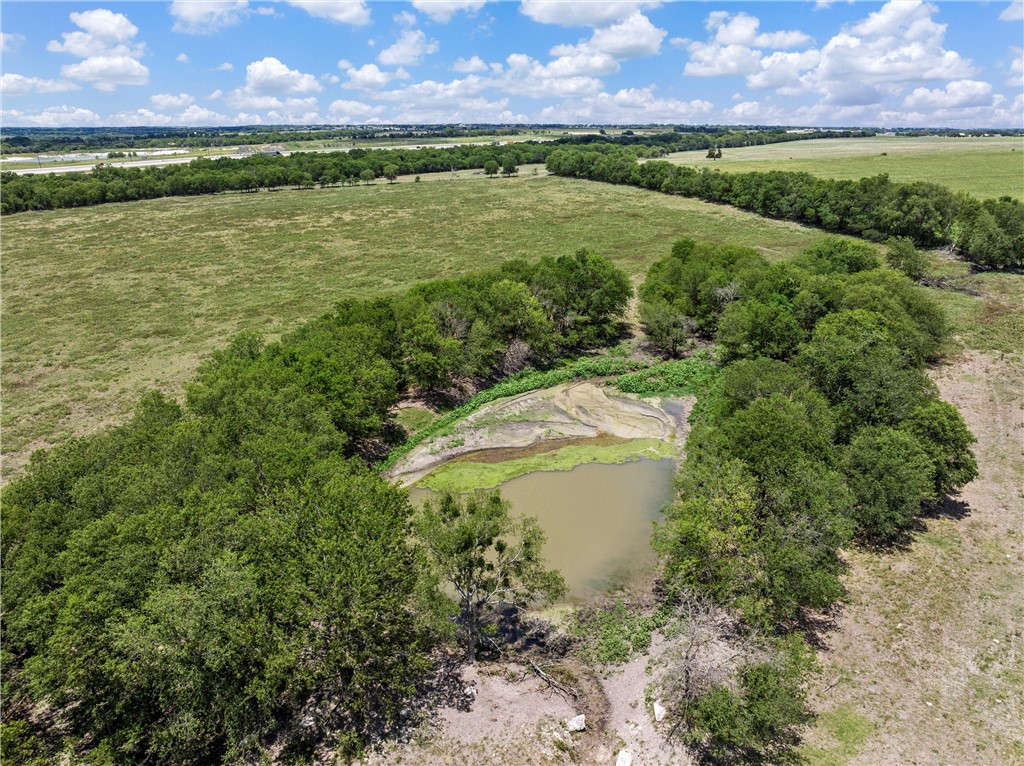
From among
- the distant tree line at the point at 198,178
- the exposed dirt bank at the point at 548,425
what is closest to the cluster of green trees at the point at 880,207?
the exposed dirt bank at the point at 548,425

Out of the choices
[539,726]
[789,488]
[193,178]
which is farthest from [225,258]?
[789,488]

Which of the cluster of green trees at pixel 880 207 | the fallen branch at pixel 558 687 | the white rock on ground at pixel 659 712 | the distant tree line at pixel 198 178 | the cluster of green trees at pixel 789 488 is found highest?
the distant tree line at pixel 198 178

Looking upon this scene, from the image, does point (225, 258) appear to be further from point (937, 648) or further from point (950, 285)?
point (950, 285)

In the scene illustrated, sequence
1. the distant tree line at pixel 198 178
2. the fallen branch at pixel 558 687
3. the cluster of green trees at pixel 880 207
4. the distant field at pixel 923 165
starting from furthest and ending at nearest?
the distant tree line at pixel 198 178 → the distant field at pixel 923 165 → the cluster of green trees at pixel 880 207 → the fallen branch at pixel 558 687

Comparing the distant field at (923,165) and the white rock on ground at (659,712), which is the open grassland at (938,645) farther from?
the distant field at (923,165)

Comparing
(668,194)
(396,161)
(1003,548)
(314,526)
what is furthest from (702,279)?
(396,161)

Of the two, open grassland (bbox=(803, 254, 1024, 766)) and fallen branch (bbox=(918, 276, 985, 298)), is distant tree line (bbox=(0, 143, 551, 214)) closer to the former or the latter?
fallen branch (bbox=(918, 276, 985, 298))
